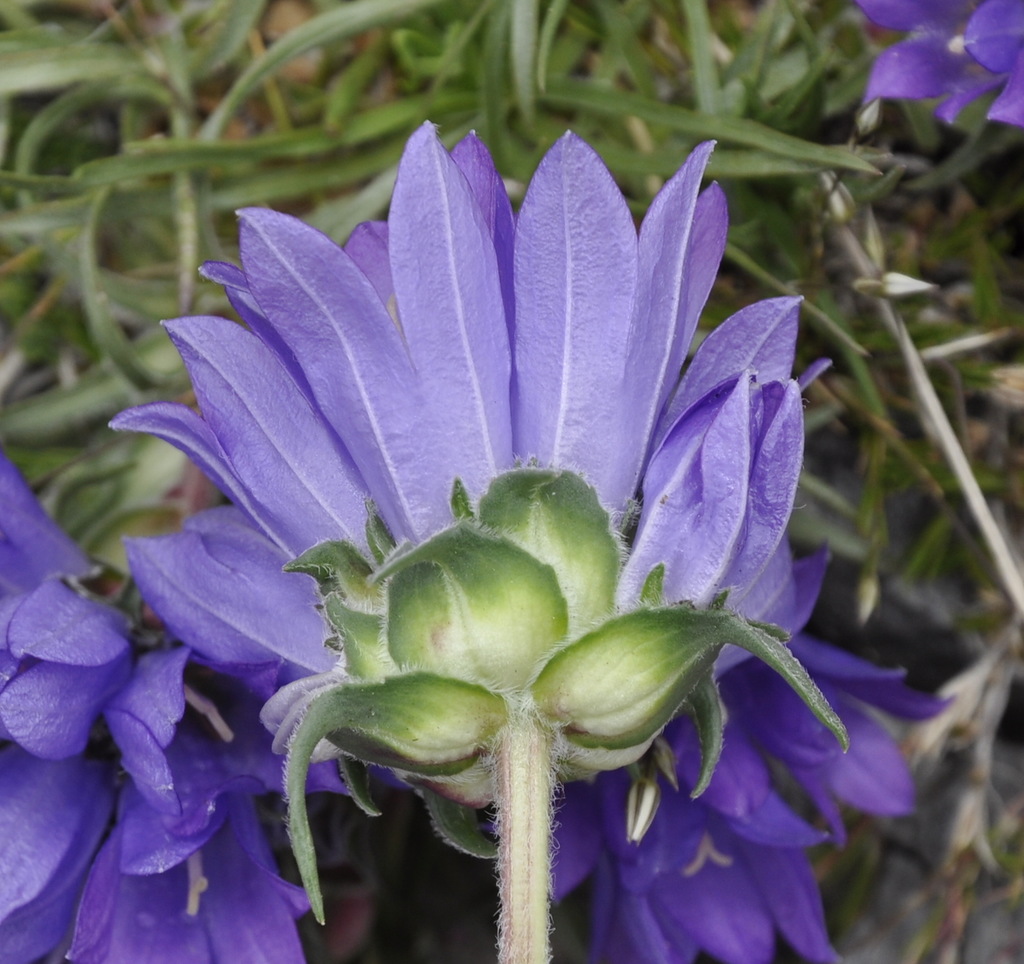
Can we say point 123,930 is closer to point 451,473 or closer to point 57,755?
point 57,755

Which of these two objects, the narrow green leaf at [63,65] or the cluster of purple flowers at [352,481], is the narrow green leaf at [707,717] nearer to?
the cluster of purple flowers at [352,481]

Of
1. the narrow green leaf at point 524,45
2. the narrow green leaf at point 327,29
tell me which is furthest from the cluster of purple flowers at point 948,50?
the narrow green leaf at point 327,29

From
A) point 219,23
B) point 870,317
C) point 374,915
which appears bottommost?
point 374,915

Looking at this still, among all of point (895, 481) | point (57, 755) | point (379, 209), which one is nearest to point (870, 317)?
point (895, 481)

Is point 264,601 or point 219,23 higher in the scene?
point 219,23

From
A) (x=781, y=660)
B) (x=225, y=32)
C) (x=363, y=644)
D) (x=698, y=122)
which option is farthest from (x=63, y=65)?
(x=781, y=660)
